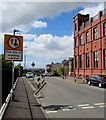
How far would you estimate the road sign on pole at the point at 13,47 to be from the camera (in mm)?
9789

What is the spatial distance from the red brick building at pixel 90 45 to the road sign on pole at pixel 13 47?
70.0ft

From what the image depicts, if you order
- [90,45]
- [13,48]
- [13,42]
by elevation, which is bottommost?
[13,48]

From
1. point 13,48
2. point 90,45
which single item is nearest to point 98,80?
point 90,45

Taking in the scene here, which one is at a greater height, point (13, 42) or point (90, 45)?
point (90, 45)

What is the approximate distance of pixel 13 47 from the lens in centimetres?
1002

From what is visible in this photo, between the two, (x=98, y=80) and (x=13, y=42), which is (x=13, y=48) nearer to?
(x=13, y=42)

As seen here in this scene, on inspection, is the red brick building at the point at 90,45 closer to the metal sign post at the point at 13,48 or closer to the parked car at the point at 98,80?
the parked car at the point at 98,80

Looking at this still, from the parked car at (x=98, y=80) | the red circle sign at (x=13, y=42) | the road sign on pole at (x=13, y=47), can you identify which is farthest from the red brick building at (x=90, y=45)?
the red circle sign at (x=13, y=42)

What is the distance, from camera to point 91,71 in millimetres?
34125

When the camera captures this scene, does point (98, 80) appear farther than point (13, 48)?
Yes

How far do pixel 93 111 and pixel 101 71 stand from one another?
2230cm

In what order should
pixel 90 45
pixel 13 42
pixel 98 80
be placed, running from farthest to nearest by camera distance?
pixel 90 45, pixel 98 80, pixel 13 42

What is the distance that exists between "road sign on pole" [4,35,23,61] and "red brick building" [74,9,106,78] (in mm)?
21345

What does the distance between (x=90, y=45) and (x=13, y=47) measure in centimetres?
2699
